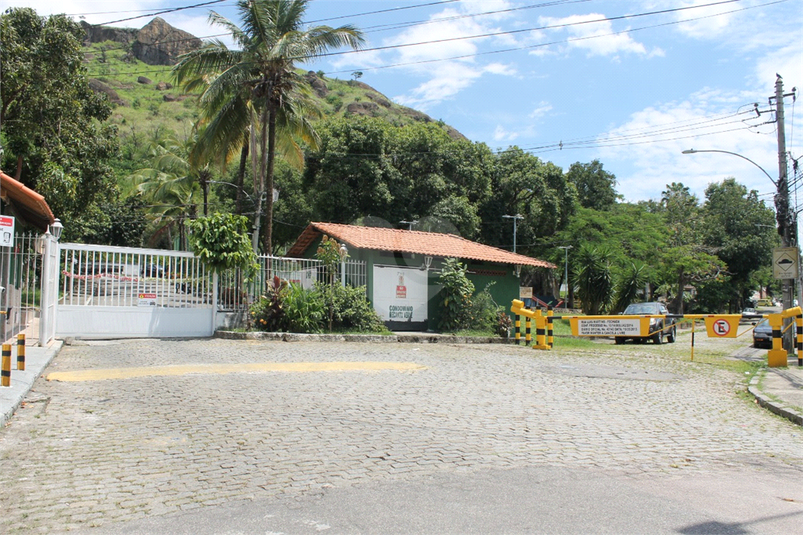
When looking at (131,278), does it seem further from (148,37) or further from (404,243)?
(148,37)

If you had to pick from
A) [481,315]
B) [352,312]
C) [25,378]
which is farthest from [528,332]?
[25,378]

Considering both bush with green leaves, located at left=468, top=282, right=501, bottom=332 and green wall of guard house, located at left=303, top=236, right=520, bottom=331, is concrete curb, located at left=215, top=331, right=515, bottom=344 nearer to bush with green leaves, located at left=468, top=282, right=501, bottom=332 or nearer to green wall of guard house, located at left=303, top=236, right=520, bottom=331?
bush with green leaves, located at left=468, top=282, right=501, bottom=332

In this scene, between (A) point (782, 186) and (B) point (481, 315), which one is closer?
(A) point (782, 186)

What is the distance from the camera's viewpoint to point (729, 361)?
16.9 m

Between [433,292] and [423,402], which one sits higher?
[433,292]

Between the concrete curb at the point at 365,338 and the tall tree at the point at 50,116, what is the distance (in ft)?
27.5

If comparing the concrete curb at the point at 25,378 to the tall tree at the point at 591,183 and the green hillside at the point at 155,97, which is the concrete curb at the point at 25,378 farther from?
the green hillside at the point at 155,97

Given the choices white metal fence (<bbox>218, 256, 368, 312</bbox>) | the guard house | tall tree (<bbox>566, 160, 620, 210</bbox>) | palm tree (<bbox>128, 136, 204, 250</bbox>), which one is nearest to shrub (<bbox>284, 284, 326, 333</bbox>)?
white metal fence (<bbox>218, 256, 368, 312</bbox>)

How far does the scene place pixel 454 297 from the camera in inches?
821

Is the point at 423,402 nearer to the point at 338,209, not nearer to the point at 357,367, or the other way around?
the point at 357,367

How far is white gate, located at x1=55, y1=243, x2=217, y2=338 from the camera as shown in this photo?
1511 centimetres

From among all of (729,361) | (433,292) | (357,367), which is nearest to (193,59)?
(433,292)

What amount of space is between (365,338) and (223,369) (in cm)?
733

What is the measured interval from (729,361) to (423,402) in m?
12.1
